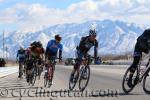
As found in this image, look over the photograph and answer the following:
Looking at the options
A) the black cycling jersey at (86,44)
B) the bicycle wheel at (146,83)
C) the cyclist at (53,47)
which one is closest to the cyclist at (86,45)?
the black cycling jersey at (86,44)

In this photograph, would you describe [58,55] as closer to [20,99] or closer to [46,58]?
[46,58]

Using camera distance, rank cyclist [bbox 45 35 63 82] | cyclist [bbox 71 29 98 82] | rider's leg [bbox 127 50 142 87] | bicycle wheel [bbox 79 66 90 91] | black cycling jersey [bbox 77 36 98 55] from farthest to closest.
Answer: cyclist [bbox 45 35 63 82] < bicycle wheel [bbox 79 66 90 91] < black cycling jersey [bbox 77 36 98 55] < cyclist [bbox 71 29 98 82] < rider's leg [bbox 127 50 142 87]

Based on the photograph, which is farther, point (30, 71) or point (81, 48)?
point (30, 71)

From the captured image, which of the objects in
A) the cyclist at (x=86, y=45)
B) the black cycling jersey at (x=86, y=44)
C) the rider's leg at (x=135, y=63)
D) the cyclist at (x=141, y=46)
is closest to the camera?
the cyclist at (x=141, y=46)

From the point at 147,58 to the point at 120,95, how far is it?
129cm

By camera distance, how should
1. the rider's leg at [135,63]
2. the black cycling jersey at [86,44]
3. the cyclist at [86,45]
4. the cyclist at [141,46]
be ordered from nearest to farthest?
the cyclist at [141,46], the rider's leg at [135,63], the cyclist at [86,45], the black cycling jersey at [86,44]

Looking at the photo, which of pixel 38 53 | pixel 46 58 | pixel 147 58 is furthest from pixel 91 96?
pixel 38 53

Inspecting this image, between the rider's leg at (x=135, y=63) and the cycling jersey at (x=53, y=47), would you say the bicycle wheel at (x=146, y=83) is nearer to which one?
the rider's leg at (x=135, y=63)

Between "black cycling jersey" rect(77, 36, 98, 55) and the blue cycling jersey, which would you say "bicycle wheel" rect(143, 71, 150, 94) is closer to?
"black cycling jersey" rect(77, 36, 98, 55)

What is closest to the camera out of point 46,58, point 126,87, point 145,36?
point 145,36

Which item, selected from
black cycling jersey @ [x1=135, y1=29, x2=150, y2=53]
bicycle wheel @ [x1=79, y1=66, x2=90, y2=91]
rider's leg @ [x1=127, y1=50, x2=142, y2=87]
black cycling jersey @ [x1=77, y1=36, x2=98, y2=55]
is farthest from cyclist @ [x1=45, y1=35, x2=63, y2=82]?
black cycling jersey @ [x1=135, y1=29, x2=150, y2=53]

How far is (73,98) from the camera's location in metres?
15.0

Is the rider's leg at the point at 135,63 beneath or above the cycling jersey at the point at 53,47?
beneath

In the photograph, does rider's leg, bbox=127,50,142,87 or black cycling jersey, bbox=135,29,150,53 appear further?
rider's leg, bbox=127,50,142,87
